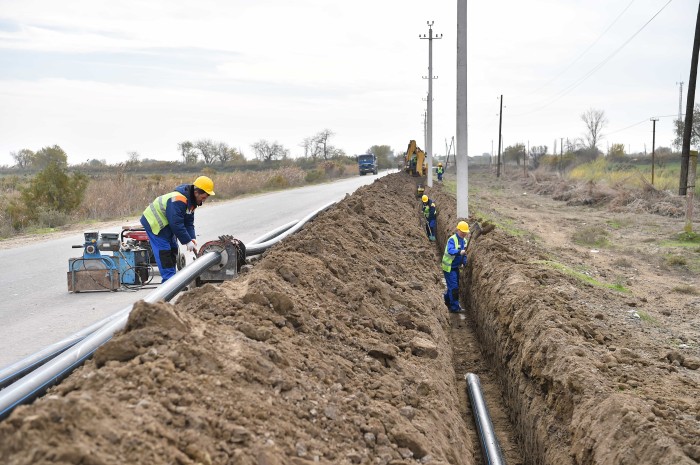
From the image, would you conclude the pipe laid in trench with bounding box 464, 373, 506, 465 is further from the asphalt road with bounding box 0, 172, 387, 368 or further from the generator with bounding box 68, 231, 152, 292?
the generator with bounding box 68, 231, 152, 292

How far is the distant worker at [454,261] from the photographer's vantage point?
1162 centimetres

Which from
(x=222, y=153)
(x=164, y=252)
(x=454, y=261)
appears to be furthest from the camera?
(x=222, y=153)

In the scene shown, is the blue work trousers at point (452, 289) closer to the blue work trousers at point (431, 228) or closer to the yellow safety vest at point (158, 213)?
the yellow safety vest at point (158, 213)

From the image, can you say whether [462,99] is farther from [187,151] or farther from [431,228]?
[187,151]

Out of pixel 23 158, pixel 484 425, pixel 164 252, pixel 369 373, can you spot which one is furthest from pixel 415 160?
pixel 23 158

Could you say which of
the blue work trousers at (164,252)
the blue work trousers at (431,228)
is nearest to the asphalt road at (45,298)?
the blue work trousers at (164,252)

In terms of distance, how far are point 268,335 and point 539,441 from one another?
9.53ft

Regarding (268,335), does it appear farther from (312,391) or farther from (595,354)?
(595,354)

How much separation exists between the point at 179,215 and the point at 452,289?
568 cm

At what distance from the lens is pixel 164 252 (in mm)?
8453

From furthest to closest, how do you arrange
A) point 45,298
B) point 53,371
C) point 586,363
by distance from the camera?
point 45,298 < point 586,363 < point 53,371

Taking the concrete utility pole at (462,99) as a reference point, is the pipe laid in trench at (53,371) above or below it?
below

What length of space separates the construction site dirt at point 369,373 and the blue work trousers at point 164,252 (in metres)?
1.67

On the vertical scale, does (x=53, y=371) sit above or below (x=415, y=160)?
below
